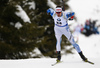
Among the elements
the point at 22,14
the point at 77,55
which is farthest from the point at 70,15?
the point at 77,55

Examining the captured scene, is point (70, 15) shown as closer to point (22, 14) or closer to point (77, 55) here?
point (22, 14)

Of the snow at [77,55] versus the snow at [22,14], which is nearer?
the snow at [77,55]

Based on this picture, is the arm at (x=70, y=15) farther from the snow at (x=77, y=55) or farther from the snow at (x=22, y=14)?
the snow at (x=22, y=14)

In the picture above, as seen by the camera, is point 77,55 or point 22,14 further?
point 77,55

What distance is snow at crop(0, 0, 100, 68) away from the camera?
4.93m

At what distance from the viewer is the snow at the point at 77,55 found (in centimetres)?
493

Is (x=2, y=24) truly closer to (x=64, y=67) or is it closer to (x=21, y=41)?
(x=21, y=41)

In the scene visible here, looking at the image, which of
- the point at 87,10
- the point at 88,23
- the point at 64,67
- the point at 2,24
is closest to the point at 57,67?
the point at 64,67

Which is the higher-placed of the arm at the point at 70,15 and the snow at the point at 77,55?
the arm at the point at 70,15

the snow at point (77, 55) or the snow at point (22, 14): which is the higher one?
the snow at point (22, 14)

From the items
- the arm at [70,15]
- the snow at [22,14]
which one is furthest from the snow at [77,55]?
the snow at [22,14]

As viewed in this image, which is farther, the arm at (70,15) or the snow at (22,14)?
the snow at (22,14)

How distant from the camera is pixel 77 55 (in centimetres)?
1580

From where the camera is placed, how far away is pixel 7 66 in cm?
484
